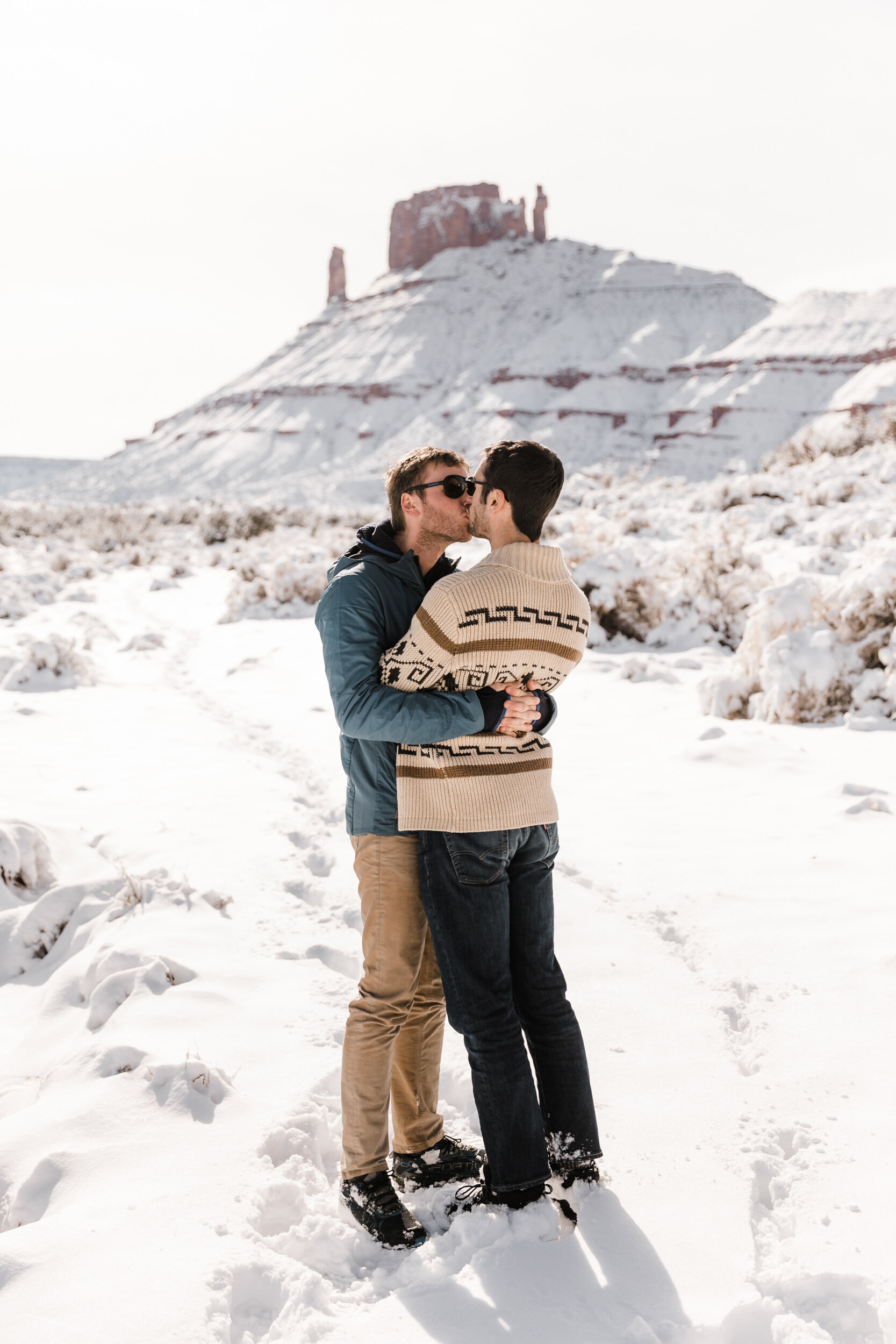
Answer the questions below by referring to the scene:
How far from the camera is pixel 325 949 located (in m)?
3.59

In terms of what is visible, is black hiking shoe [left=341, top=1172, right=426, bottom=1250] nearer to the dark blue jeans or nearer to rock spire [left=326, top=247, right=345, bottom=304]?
the dark blue jeans

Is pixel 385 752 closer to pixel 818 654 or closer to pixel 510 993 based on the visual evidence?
pixel 510 993

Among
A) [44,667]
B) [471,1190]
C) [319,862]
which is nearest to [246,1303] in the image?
[471,1190]

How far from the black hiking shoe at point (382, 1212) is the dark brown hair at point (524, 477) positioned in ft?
5.56

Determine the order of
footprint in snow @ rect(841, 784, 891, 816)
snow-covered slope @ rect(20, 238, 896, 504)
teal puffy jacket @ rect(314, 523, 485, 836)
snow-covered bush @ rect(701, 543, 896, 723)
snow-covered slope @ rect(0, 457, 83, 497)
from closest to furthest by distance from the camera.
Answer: teal puffy jacket @ rect(314, 523, 485, 836) → footprint in snow @ rect(841, 784, 891, 816) → snow-covered bush @ rect(701, 543, 896, 723) → snow-covered slope @ rect(20, 238, 896, 504) → snow-covered slope @ rect(0, 457, 83, 497)

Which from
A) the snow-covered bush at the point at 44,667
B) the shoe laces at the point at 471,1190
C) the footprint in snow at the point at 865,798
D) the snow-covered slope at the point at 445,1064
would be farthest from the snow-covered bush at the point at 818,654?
the snow-covered bush at the point at 44,667

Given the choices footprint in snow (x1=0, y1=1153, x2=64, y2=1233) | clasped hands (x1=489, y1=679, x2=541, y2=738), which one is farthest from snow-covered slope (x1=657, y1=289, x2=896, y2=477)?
footprint in snow (x1=0, y1=1153, x2=64, y2=1233)

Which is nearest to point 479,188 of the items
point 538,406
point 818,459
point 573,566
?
point 538,406

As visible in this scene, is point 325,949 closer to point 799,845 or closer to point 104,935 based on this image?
point 104,935

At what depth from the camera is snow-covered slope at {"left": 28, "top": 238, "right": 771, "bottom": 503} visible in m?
69.4

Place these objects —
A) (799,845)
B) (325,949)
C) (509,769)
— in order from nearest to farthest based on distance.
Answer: (509,769)
(325,949)
(799,845)

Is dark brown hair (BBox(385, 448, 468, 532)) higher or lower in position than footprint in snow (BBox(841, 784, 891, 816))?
higher

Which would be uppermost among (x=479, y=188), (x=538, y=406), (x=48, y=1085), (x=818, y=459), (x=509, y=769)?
(x=479, y=188)

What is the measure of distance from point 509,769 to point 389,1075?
2.95 ft
